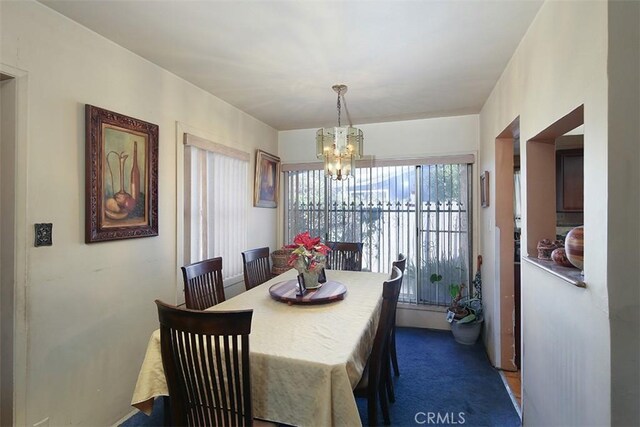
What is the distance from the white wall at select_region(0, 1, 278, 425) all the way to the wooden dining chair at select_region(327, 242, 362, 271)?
1.64 metres

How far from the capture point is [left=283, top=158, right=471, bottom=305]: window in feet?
11.3

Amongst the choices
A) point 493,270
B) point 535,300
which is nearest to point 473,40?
point 535,300

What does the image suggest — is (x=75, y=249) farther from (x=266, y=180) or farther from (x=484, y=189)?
(x=484, y=189)

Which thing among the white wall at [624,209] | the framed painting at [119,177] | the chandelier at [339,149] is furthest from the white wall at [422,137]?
the white wall at [624,209]

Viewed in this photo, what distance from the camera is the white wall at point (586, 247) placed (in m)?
1.07

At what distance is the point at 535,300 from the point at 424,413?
104 cm

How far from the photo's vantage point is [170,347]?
1255 mm

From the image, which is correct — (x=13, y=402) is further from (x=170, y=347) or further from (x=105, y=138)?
(x=105, y=138)

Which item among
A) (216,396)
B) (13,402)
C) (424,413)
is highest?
(216,396)

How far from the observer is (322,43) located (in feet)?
6.38

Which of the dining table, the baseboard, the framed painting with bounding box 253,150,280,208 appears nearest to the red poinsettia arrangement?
the dining table

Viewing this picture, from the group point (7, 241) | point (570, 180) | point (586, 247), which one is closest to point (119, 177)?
point (7, 241)

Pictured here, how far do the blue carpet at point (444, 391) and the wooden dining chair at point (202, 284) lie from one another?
813 mm

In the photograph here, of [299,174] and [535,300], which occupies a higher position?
[299,174]
